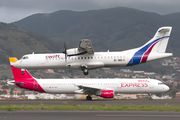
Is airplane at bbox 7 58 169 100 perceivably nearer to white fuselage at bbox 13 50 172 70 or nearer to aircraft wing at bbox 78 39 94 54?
white fuselage at bbox 13 50 172 70

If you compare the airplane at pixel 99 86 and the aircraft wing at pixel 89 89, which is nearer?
the aircraft wing at pixel 89 89

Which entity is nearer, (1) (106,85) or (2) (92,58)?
(2) (92,58)

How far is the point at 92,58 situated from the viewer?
3950 cm

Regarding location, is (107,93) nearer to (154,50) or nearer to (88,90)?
(88,90)

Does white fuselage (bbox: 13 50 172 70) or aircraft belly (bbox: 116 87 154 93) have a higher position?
white fuselage (bbox: 13 50 172 70)

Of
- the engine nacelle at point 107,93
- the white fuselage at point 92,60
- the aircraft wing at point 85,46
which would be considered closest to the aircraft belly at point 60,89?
the engine nacelle at point 107,93

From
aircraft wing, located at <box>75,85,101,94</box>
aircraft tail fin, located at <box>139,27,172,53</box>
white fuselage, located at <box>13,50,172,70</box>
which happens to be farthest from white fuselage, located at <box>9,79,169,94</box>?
aircraft tail fin, located at <box>139,27,172,53</box>

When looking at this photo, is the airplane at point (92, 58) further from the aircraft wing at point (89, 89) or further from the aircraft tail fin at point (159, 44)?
the aircraft wing at point (89, 89)

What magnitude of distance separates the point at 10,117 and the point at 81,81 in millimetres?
28173

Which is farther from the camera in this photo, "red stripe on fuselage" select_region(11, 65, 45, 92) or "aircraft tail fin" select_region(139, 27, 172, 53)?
"red stripe on fuselage" select_region(11, 65, 45, 92)

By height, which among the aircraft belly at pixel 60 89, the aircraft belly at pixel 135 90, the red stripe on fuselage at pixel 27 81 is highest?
the red stripe on fuselage at pixel 27 81

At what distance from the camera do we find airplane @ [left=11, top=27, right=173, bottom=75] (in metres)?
39.0

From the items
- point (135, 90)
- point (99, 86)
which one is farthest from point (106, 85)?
point (135, 90)

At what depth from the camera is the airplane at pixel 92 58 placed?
39000 millimetres
